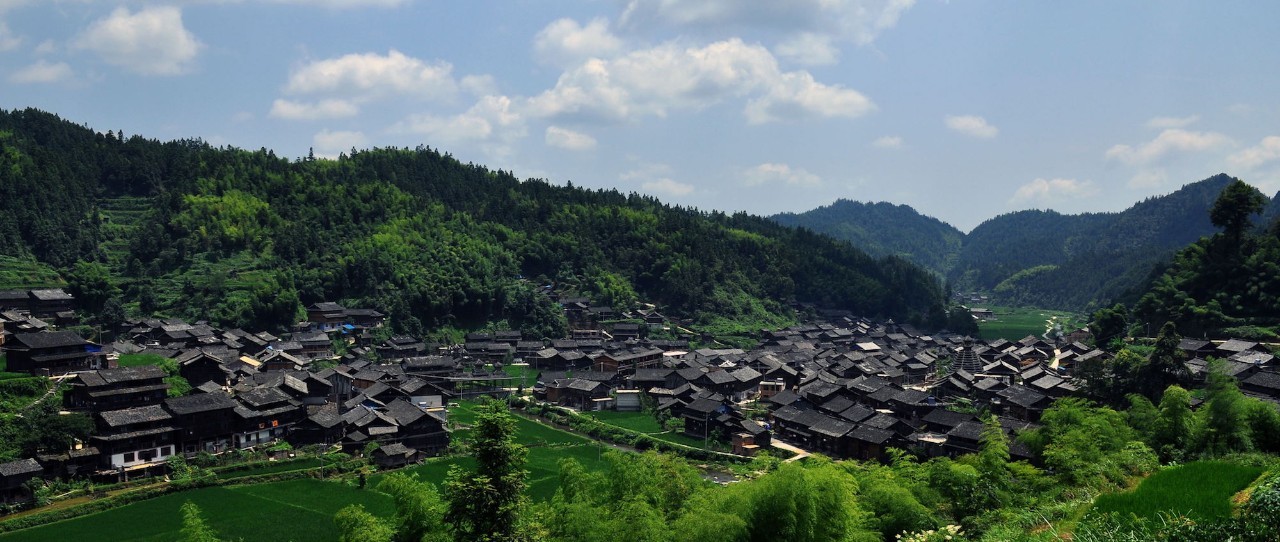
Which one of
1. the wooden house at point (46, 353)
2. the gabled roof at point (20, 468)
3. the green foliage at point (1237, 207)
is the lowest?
the gabled roof at point (20, 468)

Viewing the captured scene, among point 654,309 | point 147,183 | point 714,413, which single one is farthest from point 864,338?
point 147,183

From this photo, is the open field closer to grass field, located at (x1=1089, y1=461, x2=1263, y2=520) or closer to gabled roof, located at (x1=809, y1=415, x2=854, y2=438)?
gabled roof, located at (x1=809, y1=415, x2=854, y2=438)

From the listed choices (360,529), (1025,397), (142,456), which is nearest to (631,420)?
→ (1025,397)

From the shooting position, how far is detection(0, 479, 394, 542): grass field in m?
23.6

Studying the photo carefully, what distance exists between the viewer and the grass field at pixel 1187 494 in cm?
1169

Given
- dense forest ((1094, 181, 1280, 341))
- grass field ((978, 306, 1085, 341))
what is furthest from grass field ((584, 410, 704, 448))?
grass field ((978, 306, 1085, 341))

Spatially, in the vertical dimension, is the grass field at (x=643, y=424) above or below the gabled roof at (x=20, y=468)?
below

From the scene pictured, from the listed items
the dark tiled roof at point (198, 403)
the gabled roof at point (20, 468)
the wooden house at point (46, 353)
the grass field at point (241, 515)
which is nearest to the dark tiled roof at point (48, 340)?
the wooden house at point (46, 353)

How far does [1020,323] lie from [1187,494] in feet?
344

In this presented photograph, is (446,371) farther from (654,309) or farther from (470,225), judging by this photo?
(470,225)

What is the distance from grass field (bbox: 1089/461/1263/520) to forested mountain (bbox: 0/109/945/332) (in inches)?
2358

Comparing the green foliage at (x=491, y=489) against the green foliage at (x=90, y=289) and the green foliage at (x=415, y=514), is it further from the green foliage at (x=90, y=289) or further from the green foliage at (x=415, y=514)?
the green foliage at (x=90, y=289)

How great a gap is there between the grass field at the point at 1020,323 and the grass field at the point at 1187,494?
7530 cm

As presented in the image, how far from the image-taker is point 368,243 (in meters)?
80.2
